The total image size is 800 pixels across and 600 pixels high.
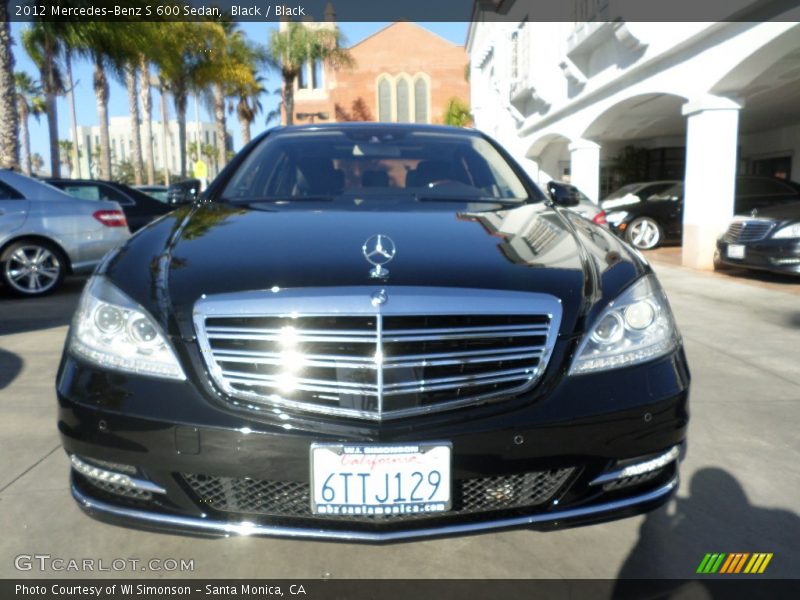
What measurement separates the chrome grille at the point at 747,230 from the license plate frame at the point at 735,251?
7 centimetres

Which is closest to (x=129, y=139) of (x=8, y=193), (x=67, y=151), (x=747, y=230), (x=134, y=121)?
(x=67, y=151)

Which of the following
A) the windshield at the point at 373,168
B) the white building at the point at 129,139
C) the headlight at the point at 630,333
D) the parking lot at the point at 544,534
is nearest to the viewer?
the headlight at the point at 630,333

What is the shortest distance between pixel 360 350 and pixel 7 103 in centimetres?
1304

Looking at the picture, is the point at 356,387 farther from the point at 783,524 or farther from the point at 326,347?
the point at 783,524

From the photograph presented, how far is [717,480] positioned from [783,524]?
0.37 metres

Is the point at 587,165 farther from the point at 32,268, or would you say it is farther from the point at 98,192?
the point at 32,268

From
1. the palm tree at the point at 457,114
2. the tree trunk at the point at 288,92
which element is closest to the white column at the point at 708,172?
the tree trunk at the point at 288,92

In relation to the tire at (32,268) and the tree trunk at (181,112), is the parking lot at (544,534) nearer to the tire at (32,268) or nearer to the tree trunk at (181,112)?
the tire at (32,268)

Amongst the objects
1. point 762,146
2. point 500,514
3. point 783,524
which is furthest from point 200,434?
point 762,146

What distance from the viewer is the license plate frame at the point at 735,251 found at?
8555 mm

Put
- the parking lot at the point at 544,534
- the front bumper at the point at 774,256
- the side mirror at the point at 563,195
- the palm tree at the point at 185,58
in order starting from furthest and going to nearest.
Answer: the palm tree at the point at 185,58
the front bumper at the point at 774,256
the side mirror at the point at 563,195
the parking lot at the point at 544,534

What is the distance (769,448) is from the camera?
315 centimetres

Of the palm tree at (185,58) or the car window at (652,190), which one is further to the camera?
the palm tree at (185,58)

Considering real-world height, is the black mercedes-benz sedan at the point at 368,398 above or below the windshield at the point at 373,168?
below
